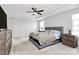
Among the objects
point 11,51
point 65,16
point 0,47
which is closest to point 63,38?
point 65,16

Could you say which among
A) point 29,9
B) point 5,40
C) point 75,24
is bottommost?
point 5,40

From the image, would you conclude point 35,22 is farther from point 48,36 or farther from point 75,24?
point 75,24

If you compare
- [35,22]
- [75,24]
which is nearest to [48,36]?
[35,22]

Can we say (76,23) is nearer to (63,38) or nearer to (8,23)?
(63,38)

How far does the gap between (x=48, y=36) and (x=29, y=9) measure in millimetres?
551

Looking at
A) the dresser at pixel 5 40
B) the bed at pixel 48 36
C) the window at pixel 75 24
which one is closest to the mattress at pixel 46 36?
the bed at pixel 48 36

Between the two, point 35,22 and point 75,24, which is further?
point 35,22

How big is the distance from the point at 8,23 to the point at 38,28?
509mm

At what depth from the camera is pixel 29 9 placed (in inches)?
57.6

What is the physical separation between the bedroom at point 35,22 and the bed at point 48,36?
0.05 m

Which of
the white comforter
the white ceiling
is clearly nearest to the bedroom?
the white ceiling

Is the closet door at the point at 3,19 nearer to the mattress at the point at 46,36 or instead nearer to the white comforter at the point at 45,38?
the mattress at the point at 46,36

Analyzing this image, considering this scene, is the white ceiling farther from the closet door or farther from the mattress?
the mattress

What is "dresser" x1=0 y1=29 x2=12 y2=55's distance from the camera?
132 cm
